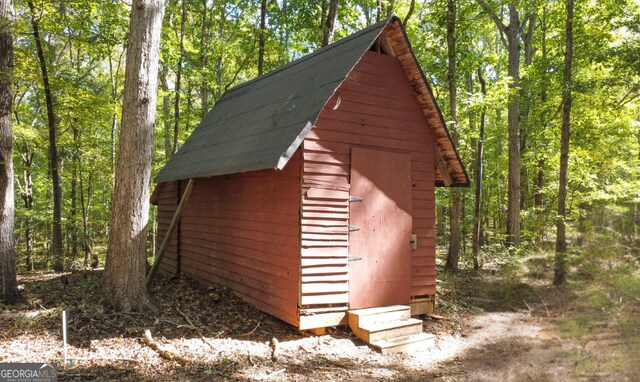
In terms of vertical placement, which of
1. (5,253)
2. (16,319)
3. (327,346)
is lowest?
(327,346)

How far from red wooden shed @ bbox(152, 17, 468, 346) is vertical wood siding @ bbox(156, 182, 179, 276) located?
253cm

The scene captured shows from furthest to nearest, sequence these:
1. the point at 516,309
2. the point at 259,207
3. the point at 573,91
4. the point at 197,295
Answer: the point at 573,91 → the point at 197,295 → the point at 259,207 → the point at 516,309

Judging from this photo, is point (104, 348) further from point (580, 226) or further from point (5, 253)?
point (580, 226)

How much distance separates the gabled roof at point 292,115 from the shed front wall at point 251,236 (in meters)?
0.55

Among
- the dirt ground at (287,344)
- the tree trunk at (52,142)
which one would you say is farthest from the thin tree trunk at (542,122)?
the tree trunk at (52,142)

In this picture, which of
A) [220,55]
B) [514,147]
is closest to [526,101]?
[514,147]

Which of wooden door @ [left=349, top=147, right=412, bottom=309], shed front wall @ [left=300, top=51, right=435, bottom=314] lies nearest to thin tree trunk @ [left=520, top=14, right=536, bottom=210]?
shed front wall @ [left=300, top=51, right=435, bottom=314]

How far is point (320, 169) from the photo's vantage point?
680 cm

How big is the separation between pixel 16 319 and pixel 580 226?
7602 millimetres

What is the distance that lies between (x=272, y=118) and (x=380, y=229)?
2.83 metres

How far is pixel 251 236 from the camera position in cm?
785

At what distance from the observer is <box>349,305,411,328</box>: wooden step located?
22.0 feet

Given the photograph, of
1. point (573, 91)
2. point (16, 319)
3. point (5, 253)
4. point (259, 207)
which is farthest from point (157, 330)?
point (573, 91)

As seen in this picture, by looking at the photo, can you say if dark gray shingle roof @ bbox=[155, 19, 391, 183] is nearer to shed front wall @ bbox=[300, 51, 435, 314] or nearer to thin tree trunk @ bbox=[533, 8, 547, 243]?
shed front wall @ bbox=[300, 51, 435, 314]
